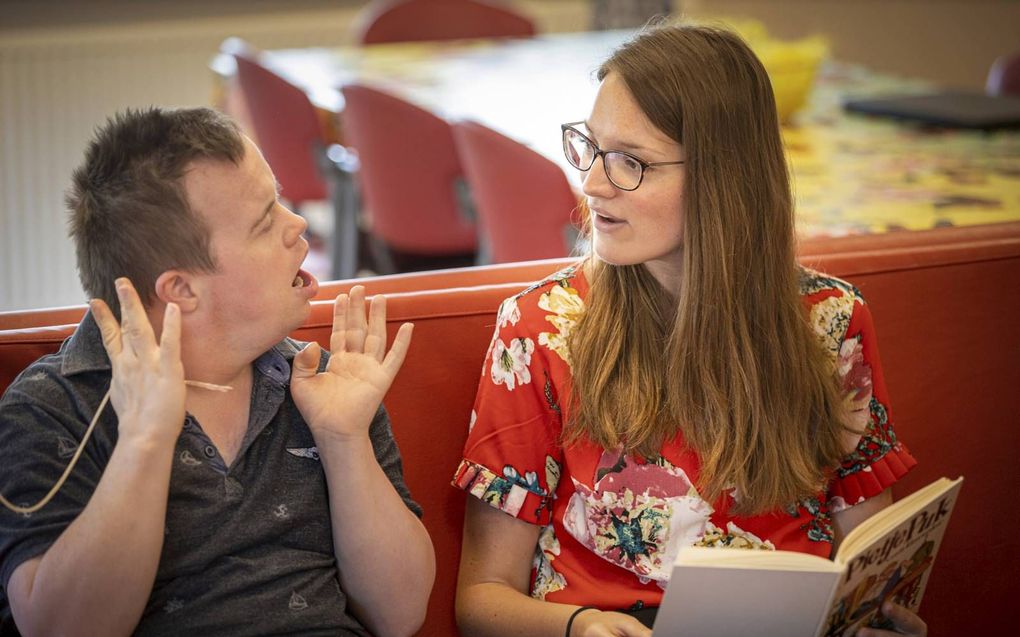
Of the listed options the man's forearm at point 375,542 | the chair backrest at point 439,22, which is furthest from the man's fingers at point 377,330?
the chair backrest at point 439,22

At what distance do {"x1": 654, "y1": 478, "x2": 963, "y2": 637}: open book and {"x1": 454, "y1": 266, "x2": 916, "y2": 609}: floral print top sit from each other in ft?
0.56

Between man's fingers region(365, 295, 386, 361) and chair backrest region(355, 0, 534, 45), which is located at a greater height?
chair backrest region(355, 0, 534, 45)

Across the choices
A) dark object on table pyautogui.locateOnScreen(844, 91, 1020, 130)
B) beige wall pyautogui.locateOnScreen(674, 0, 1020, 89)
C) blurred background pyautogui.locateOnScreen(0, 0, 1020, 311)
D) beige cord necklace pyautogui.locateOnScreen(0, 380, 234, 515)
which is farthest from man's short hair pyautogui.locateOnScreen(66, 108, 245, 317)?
beige wall pyautogui.locateOnScreen(674, 0, 1020, 89)

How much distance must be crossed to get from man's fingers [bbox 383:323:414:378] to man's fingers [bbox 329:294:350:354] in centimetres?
6

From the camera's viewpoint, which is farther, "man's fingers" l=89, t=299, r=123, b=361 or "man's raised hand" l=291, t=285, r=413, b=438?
"man's raised hand" l=291, t=285, r=413, b=438

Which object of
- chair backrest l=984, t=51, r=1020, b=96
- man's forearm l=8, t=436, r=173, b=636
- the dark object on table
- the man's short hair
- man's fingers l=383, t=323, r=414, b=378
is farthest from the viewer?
chair backrest l=984, t=51, r=1020, b=96

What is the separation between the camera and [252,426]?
1283 millimetres

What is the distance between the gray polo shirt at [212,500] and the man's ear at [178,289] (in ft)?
0.27

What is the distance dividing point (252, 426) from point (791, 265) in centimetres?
67

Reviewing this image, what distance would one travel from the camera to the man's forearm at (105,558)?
1091 millimetres

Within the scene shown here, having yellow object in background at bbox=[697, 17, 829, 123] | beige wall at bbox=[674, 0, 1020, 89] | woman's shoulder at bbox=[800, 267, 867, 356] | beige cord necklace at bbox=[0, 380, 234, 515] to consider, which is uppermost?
beige wall at bbox=[674, 0, 1020, 89]

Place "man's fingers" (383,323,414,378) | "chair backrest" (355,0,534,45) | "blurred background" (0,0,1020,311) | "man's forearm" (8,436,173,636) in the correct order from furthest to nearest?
"blurred background" (0,0,1020,311) < "chair backrest" (355,0,534,45) < "man's fingers" (383,323,414,378) < "man's forearm" (8,436,173,636)

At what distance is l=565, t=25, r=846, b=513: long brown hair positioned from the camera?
1363 mm

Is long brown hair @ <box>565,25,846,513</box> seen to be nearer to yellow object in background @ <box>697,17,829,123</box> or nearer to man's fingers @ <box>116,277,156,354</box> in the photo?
man's fingers @ <box>116,277,156,354</box>
